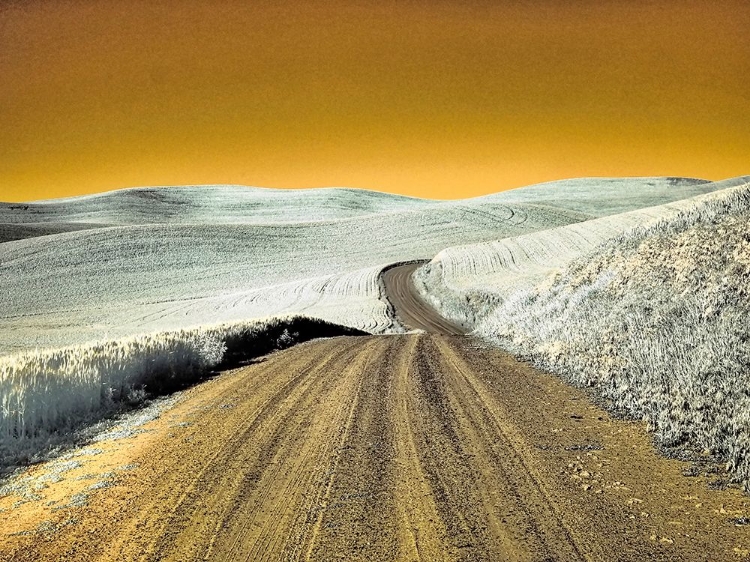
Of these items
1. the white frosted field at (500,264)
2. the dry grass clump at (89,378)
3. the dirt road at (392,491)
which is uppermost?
the white frosted field at (500,264)

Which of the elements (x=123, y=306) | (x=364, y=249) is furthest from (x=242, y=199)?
(x=123, y=306)

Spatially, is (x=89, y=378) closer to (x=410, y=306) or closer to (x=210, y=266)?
(x=410, y=306)

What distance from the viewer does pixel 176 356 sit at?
39.2 feet

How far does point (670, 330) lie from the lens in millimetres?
8430

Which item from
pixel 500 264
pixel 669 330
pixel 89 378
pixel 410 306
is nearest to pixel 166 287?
pixel 410 306

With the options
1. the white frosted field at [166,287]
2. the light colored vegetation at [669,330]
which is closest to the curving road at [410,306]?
the white frosted field at [166,287]

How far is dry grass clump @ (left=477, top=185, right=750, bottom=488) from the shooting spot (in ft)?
20.3

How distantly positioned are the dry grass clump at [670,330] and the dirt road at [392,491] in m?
0.52

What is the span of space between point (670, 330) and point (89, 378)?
932 cm

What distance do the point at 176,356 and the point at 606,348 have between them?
8.67m

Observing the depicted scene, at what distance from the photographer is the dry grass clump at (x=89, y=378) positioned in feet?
24.1

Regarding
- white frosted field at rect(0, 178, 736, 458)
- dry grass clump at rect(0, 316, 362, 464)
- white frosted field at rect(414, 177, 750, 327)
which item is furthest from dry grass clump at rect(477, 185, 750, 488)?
white frosted field at rect(414, 177, 750, 327)

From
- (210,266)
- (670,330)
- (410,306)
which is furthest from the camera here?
(210,266)

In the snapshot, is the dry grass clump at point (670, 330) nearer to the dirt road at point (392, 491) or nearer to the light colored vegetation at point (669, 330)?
the light colored vegetation at point (669, 330)
